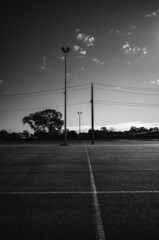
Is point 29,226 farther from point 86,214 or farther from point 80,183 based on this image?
point 80,183

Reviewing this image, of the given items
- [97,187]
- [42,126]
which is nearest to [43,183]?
[97,187]

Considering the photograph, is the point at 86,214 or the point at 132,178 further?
the point at 132,178

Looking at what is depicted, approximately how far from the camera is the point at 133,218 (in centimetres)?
352

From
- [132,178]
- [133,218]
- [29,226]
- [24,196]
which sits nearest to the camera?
[29,226]

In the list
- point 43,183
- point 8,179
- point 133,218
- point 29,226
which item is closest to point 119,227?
point 133,218

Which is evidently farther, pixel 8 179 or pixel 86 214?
pixel 8 179

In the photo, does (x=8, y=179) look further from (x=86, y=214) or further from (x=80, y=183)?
(x=86, y=214)

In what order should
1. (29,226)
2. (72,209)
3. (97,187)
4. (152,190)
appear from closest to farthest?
(29,226), (72,209), (152,190), (97,187)

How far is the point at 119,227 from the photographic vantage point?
319 cm

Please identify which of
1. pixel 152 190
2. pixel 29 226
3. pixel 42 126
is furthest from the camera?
pixel 42 126

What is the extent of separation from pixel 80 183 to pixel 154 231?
3.29 m

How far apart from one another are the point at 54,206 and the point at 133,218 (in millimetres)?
1590

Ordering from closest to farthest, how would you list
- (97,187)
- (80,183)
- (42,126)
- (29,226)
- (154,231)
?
(154,231), (29,226), (97,187), (80,183), (42,126)

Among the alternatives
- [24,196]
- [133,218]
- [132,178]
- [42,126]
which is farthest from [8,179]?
[42,126]
